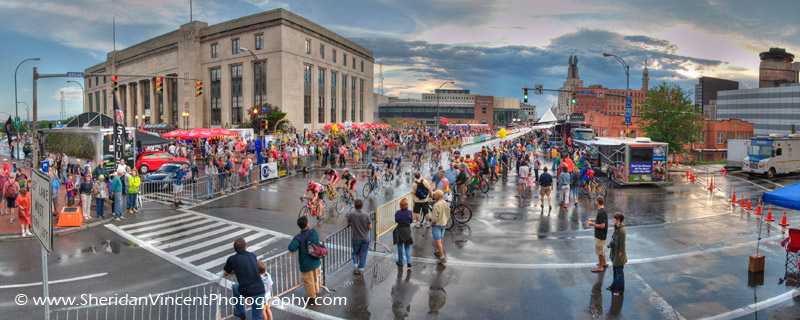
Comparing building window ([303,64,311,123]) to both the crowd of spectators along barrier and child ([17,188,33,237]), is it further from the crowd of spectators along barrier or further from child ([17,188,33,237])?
the crowd of spectators along barrier

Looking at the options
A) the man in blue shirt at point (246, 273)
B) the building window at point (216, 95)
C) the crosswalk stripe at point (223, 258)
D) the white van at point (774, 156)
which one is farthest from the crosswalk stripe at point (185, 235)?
the building window at point (216, 95)

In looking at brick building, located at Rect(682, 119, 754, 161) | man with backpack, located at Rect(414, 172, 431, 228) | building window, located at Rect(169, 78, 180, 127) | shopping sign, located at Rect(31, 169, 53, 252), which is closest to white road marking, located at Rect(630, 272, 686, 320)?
man with backpack, located at Rect(414, 172, 431, 228)

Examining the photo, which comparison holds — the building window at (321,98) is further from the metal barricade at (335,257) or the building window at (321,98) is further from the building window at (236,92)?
the metal barricade at (335,257)

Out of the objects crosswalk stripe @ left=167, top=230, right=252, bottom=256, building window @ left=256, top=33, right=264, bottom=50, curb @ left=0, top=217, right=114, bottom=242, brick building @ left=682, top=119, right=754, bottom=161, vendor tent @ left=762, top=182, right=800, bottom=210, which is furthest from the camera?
brick building @ left=682, top=119, right=754, bottom=161

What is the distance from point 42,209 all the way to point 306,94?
5792 cm

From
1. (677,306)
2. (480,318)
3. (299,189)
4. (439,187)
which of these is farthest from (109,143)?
(677,306)

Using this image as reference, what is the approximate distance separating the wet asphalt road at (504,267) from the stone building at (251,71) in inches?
1423

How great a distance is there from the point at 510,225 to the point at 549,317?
7264mm

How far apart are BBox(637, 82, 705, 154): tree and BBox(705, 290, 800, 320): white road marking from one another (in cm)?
2934

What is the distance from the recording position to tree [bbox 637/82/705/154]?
35219mm

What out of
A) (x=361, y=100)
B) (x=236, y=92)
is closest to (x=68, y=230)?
(x=236, y=92)

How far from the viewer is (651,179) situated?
24.1m

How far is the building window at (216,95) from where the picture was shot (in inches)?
2504

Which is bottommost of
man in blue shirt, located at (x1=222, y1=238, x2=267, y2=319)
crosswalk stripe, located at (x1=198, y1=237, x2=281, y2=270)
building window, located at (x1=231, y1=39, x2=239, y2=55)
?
crosswalk stripe, located at (x1=198, y1=237, x2=281, y2=270)
